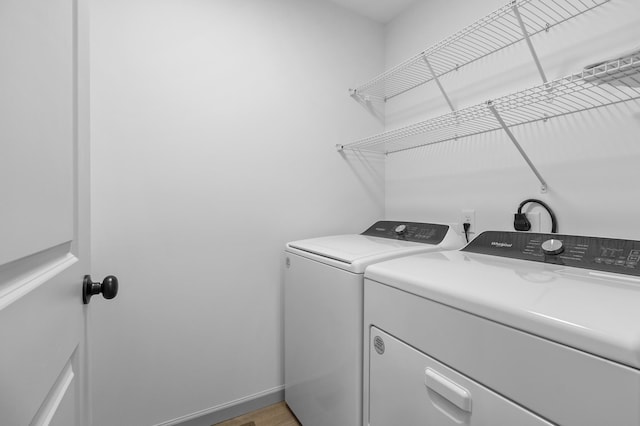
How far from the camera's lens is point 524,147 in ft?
4.38

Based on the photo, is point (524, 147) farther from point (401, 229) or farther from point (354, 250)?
point (354, 250)

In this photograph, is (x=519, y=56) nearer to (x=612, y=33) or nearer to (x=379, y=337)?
(x=612, y=33)

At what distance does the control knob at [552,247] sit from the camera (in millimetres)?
977

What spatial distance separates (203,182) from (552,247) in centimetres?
156

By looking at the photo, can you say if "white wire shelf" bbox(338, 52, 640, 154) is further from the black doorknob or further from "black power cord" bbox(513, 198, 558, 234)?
the black doorknob

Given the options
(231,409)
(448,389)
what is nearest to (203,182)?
(231,409)

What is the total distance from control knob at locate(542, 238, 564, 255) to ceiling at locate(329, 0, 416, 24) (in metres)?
1.73

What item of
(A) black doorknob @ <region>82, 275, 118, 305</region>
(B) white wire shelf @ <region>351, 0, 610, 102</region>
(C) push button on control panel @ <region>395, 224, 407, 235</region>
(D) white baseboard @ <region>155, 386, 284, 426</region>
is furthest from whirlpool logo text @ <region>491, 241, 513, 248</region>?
(D) white baseboard @ <region>155, 386, 284, 426</region>

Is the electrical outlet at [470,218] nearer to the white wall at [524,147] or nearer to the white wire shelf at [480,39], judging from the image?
the white wall at [524,147]

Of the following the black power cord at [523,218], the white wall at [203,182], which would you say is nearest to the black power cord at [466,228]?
the black power cord at [523,218]

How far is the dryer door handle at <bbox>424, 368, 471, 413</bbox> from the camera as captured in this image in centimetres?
68

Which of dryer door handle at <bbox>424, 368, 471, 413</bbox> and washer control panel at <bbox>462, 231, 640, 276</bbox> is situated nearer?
dryer door handle at <bbox>424, 368, 471, 413</bbox>

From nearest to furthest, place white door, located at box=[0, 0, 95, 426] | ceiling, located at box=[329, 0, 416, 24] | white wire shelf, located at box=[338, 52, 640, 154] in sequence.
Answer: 1. white door, located at box=[0, 0, 95, 426]
2. white wire shelf, located at box=[338, 52, 640, 154]
3. ceiling, located at box=[329, 0, 416, 24]

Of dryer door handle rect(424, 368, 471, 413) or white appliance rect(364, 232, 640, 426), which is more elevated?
white appliance rect(364, 232, 640, 426)
